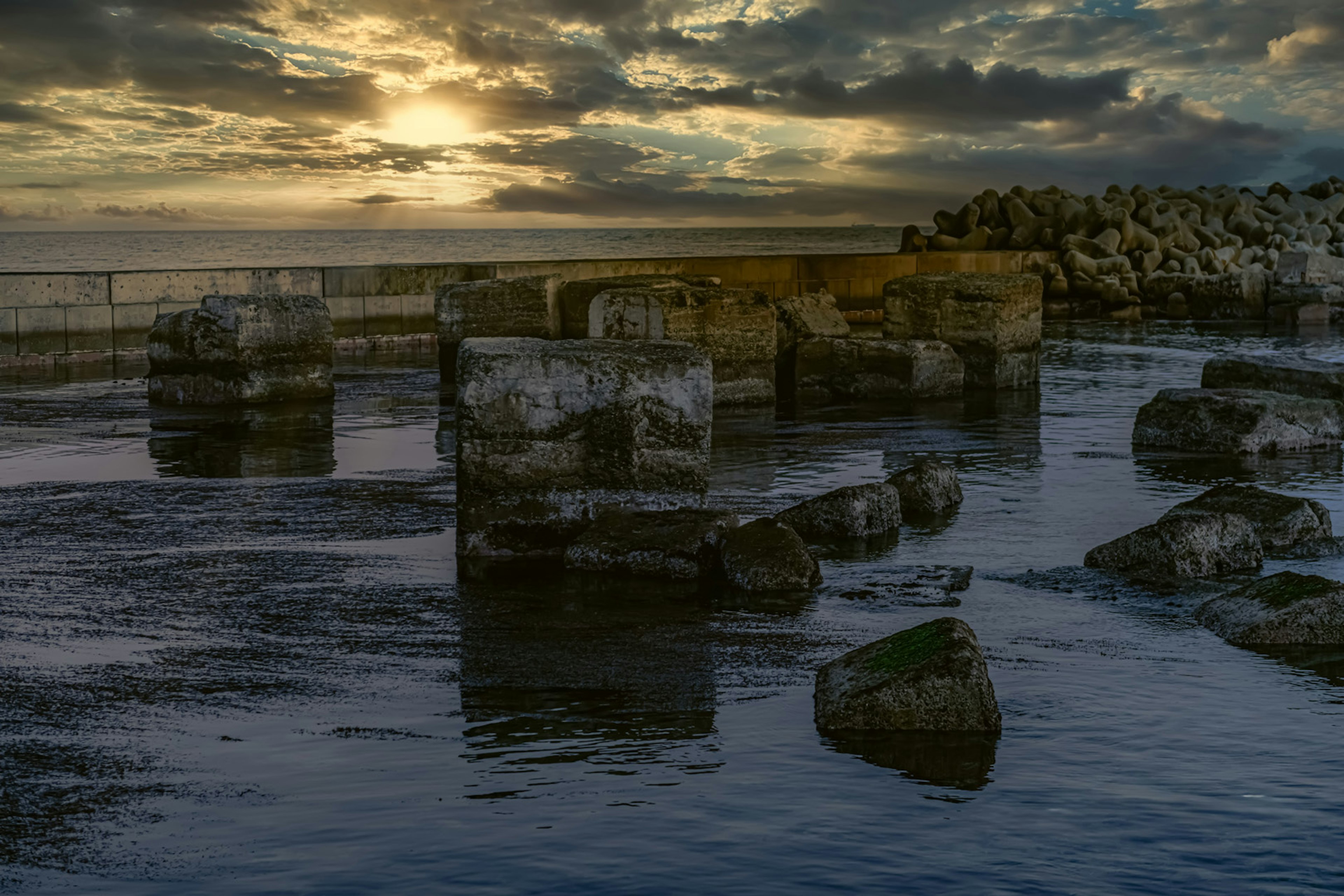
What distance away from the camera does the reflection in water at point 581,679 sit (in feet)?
13.7

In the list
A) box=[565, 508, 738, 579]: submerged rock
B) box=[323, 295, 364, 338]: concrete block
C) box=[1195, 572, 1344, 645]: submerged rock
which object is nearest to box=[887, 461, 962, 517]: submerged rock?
box=[565, 508, 738, 579]: submerged rock

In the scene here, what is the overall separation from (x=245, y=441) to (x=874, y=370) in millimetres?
6160

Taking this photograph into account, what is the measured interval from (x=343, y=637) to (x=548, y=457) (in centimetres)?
180

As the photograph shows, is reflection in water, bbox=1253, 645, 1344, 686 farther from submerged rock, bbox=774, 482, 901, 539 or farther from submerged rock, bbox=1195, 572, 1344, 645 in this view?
submerged rock, bbox=774, 482, 901, 539

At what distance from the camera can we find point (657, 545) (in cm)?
659

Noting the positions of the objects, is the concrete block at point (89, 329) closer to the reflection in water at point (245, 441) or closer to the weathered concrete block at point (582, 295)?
the reflection in water at point (245, 441)

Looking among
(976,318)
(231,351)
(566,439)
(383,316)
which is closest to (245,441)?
(231,351)

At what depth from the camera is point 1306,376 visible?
1202 cm

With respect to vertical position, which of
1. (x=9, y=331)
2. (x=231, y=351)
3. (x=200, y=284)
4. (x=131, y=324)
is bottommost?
(x=231, y=351)

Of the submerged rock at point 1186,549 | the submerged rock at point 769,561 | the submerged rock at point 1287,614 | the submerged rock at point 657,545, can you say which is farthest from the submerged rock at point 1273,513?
the submerged rock at point 657,545

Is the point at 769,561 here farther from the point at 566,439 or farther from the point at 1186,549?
the point at 1186,549

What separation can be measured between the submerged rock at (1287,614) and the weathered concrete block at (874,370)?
843 cm

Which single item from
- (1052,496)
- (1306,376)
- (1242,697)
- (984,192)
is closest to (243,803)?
(1242,697)

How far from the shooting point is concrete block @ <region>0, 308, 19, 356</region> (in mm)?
17312
